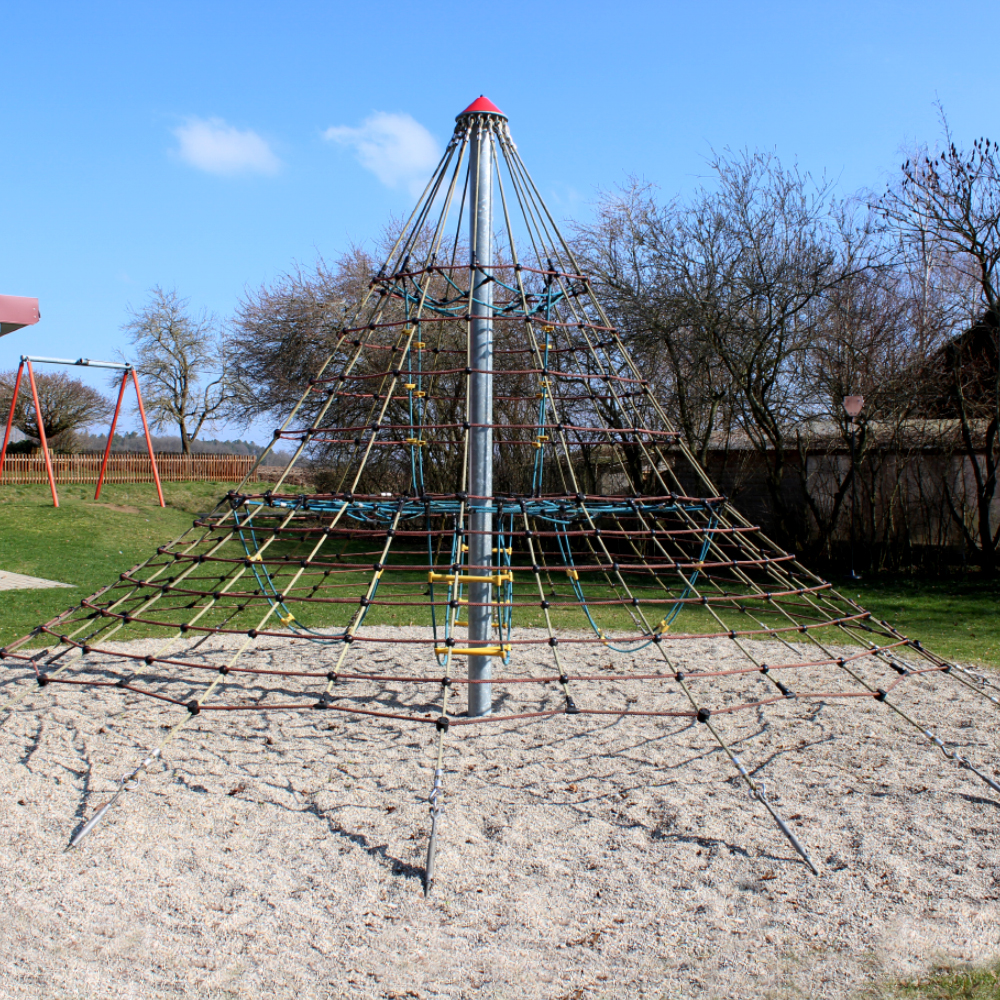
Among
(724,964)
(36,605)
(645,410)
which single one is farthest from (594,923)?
(645,410)

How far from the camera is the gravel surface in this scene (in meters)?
2.46

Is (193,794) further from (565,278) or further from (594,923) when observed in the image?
(565,278)

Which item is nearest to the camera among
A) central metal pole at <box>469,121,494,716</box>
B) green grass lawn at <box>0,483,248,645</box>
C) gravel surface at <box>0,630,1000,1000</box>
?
gravel surface at <box>0,630,1000,1000</box>

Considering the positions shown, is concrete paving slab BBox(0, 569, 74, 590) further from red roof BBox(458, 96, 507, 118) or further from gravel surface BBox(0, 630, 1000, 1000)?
red roof BBox(458, 96, 507, 118)

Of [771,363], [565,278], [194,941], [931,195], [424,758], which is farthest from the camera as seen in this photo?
[771,363]

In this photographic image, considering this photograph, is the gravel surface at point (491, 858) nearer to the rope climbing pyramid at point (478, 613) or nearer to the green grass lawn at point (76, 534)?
the rope climbing pyramid at point (478, 613)

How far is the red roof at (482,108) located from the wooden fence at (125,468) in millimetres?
18363

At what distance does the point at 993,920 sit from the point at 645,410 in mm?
10250

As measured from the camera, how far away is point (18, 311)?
7980 millimetres

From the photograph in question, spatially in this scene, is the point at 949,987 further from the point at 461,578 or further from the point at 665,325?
the point at 665,325

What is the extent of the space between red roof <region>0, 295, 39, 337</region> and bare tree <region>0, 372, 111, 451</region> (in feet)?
70.8

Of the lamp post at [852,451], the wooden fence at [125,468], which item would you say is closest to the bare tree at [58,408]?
the wooden fence at [125,468]

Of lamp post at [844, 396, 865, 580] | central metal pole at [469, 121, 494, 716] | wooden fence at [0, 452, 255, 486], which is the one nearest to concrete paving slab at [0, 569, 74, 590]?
central metal pole at [469, 121, 494, 716]

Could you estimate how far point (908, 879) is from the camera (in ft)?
9.83
